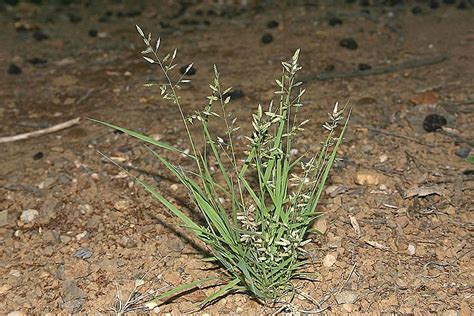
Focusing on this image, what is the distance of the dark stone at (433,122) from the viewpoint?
9.63 ft

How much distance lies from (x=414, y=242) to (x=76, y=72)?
2219 millimetres

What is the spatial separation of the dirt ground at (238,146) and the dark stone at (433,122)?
0.14 feet

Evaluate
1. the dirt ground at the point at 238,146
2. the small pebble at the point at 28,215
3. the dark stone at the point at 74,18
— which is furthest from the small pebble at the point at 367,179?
the dark stone at the point at 74,18

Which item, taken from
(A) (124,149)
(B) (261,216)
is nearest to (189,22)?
(A) (124,149)

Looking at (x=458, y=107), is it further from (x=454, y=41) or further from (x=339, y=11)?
(x=339, y=11)

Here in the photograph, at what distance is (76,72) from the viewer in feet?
12.5

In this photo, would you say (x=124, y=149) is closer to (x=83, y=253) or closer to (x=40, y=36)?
(x=83, y=253)

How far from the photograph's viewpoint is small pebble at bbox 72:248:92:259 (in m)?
2.41

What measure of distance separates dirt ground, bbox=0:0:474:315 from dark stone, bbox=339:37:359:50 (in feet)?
0.04

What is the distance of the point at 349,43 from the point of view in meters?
3.79

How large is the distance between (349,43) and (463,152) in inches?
47.4

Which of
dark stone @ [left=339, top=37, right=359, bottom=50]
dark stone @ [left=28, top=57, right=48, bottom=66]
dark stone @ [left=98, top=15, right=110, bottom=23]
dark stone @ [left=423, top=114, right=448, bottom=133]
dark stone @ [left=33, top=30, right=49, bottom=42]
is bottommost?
dark stone @ [left=98, top=15, right=110, bottom=23]

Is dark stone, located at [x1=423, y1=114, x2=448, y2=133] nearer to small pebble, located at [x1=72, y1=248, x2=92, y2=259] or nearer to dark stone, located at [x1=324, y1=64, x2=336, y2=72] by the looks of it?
dark stone, located at [x1=324, y1=64, x2=336, y2=72]

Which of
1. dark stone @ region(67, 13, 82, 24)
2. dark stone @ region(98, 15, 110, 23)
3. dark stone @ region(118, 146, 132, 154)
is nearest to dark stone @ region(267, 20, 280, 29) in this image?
dark stone @ region(98, 15, 110, 23)
